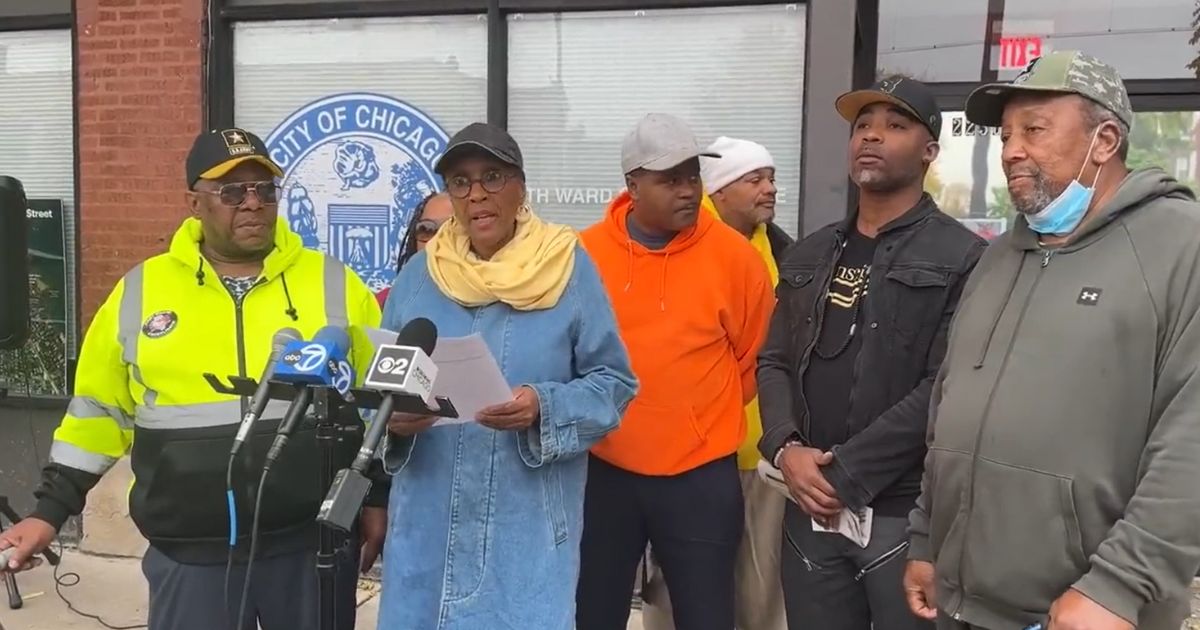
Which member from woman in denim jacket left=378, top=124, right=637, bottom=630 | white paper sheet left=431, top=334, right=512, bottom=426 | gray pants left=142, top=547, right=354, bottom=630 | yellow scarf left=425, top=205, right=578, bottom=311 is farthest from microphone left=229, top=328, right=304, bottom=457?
gray pants left=142, top=547, right=354, bottom=630

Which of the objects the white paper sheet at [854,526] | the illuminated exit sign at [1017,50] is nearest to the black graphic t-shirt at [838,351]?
the white paper sheet at [854,526]

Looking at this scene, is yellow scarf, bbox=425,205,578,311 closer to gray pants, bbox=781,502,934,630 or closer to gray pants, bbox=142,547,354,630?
gray pants, bbox=142,547,354,630

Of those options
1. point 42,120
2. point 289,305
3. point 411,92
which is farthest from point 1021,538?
point 42,120

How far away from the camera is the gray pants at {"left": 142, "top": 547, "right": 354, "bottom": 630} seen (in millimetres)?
2639

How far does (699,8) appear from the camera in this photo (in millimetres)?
5207

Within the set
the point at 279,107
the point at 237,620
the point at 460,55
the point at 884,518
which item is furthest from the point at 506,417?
the point at 279,107

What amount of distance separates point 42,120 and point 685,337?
502cm

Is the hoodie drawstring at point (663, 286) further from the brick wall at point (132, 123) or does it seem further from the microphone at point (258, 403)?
the brick wall at point (132, 123)

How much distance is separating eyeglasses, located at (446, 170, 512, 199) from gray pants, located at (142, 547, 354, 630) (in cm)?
114

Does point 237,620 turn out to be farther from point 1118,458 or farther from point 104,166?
point 104,166

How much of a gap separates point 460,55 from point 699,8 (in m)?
1.43

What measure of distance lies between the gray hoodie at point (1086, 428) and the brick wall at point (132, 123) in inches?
194

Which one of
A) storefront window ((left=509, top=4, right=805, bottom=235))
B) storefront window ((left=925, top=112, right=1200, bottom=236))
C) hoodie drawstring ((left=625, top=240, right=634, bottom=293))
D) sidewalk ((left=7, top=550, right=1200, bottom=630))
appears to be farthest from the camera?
storefront window ((left=925, top=112, right=1200, bottom=236))

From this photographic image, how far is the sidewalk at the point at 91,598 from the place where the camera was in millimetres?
4828
